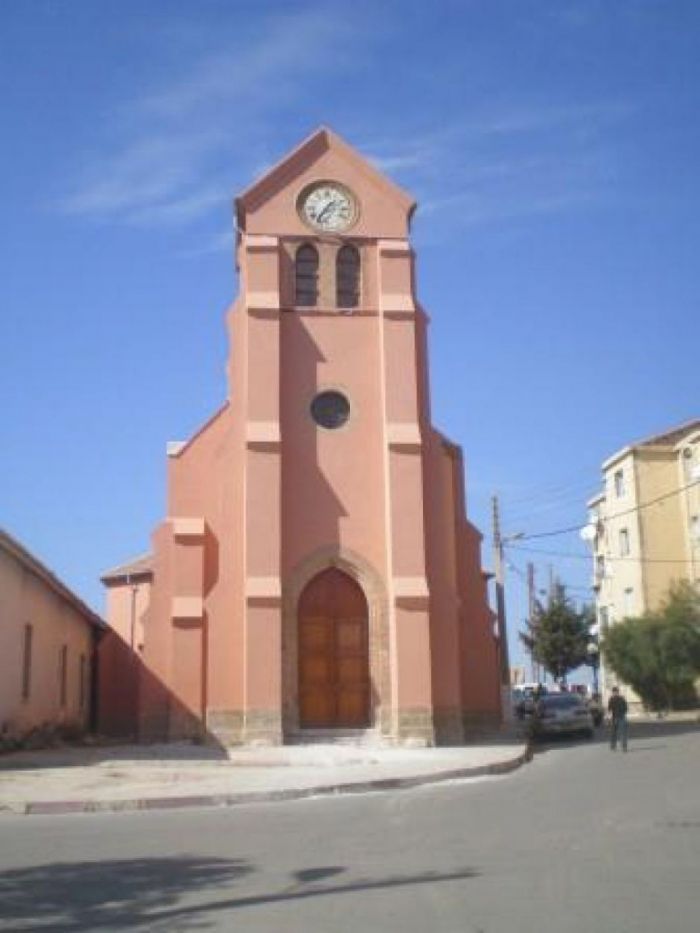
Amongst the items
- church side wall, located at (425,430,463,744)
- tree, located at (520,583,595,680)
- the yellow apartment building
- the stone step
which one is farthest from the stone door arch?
tree, located at (520,583,595,680)

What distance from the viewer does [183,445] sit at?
99.1 feet

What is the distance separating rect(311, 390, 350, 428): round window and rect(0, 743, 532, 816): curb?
11.9 meters

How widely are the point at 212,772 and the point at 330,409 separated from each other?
469 inches

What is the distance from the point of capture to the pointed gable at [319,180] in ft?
98.9

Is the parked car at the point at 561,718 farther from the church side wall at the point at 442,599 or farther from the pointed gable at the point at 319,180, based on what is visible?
the pointed gable at the point at 319,180

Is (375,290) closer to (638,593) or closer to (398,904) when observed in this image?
(398,904)

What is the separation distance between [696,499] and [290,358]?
29.8 meters

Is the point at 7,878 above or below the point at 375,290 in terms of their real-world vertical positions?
below

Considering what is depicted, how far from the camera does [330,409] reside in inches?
1152

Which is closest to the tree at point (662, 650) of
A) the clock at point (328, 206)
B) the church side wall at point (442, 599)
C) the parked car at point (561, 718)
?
the parked car at point (561, 718)

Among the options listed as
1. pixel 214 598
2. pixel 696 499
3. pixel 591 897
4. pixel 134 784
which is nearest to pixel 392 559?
pixel 214 598

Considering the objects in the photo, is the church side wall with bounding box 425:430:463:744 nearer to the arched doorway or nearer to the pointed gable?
the arched doorway

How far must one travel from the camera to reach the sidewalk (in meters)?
15.5

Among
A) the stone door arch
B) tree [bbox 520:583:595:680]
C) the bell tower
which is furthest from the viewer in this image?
tree [bbox 520:583:595:680]
